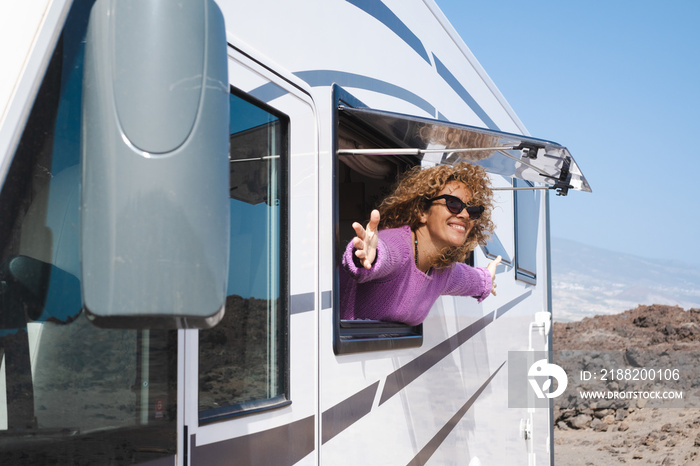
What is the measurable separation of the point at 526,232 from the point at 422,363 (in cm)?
261

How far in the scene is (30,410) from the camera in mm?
1135

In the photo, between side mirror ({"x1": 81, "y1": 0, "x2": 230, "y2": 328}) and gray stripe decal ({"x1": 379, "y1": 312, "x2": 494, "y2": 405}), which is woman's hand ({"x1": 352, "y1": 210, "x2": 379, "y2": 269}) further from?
side mirror ({"x1": 81, "y1": 0, "x2": 230, "y2": 328})

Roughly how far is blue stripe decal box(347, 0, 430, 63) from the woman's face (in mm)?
602

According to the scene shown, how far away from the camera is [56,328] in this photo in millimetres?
1193

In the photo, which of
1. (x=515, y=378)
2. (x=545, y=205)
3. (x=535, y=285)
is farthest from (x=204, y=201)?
(x=545, y=205)

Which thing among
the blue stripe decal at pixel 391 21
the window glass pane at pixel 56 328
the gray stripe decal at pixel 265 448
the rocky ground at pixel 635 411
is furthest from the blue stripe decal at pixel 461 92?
the rocky ground at pixel 635 411

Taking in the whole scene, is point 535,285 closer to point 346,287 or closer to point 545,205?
point 545,205

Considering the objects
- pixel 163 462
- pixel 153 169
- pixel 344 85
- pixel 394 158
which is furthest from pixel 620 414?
pixel 153 169

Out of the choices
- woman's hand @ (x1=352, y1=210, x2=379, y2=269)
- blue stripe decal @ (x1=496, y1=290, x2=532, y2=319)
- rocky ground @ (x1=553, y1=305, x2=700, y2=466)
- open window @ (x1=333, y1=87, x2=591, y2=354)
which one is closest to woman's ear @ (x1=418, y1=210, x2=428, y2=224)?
open window @ (x1=333, y1=87, x2=591, y2=354)

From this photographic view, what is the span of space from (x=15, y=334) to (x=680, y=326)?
67.5ft

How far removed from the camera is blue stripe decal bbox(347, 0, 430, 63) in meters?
2.43

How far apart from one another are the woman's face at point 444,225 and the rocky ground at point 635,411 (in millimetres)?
9877

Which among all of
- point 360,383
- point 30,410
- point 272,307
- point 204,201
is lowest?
point 360,383

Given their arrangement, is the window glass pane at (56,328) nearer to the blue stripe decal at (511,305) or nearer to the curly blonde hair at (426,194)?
the curly blonde hair at (426,194)
